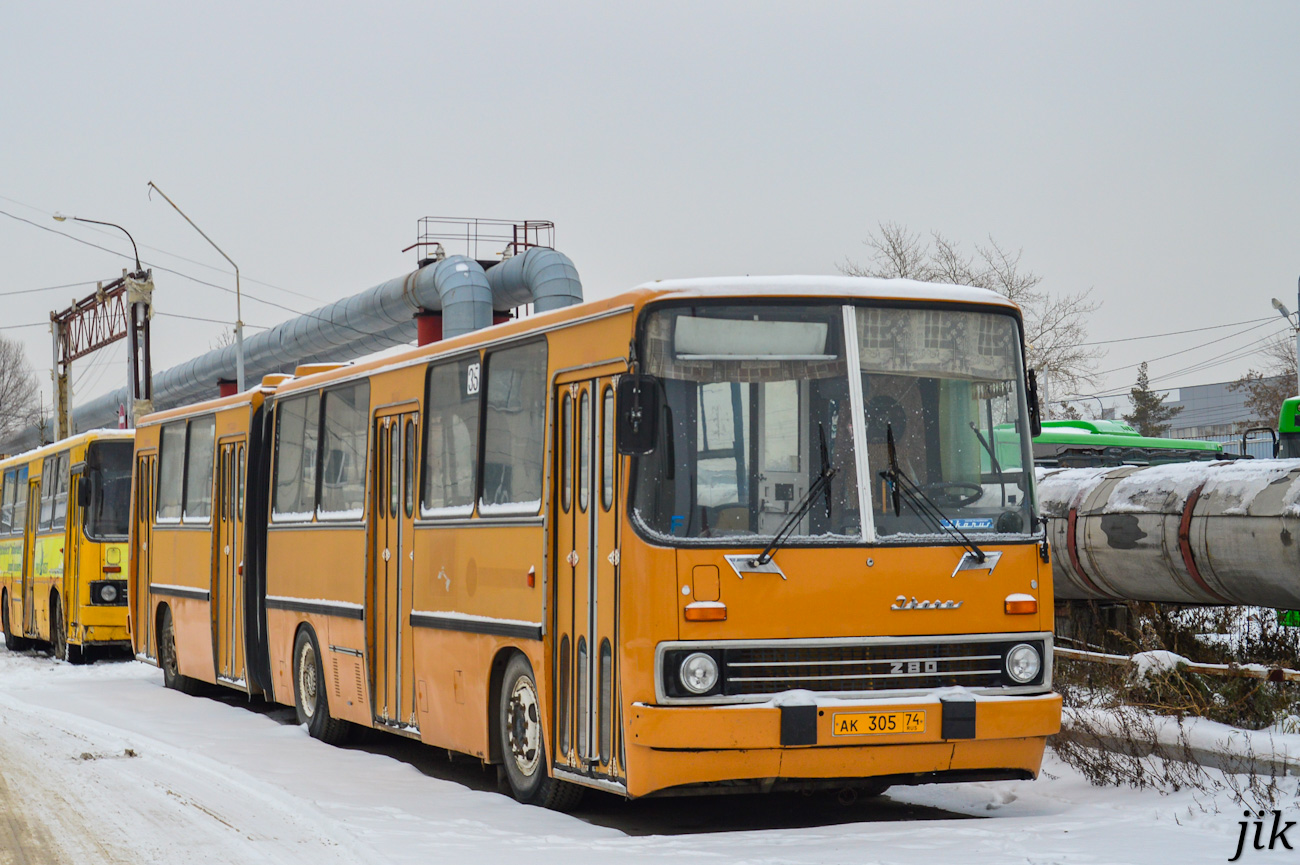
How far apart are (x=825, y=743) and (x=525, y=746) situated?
235 centimetres

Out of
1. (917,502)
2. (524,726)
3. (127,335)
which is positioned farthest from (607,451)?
(127,335)

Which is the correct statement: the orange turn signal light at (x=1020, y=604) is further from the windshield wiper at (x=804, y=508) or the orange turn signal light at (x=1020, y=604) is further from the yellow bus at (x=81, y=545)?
the yellow bus at (x=81, y=545)

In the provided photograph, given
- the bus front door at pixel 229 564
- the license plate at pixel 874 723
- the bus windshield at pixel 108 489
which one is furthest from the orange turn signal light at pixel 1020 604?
the bus windshield at pixel 108 489

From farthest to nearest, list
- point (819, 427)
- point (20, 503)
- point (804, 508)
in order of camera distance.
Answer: point (20, 503) → point (819, 427) → point (804, 508)

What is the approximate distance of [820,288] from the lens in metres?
9.02

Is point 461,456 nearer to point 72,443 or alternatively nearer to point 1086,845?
point 1086,845

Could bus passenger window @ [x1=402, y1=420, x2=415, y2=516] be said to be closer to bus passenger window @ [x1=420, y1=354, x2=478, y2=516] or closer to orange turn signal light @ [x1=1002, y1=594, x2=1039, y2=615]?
bus passenger window @ [x1=420, y1=354, x2=478, y2=516]

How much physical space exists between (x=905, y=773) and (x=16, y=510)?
22.5 metres

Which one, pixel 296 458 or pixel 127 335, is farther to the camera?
pixel 127 335

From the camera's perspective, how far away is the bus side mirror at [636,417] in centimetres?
838

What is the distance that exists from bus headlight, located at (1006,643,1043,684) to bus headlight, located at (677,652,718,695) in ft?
5.50

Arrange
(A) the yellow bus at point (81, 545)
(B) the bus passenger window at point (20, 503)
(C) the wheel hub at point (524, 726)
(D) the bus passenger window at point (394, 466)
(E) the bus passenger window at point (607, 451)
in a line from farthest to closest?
1. (B) the bus passenger window at point (20, 503)
2. (A) the yellow bus at point (81, 545)
3. (D) the bus passenger window at point (394, 466)
4. (C) the wheel hub at point (524, 726)
5. (E) the bus passenger window at point (607, 451)

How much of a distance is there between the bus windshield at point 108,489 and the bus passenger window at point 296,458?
8729 mm

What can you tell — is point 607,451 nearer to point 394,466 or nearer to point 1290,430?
point 394,466
